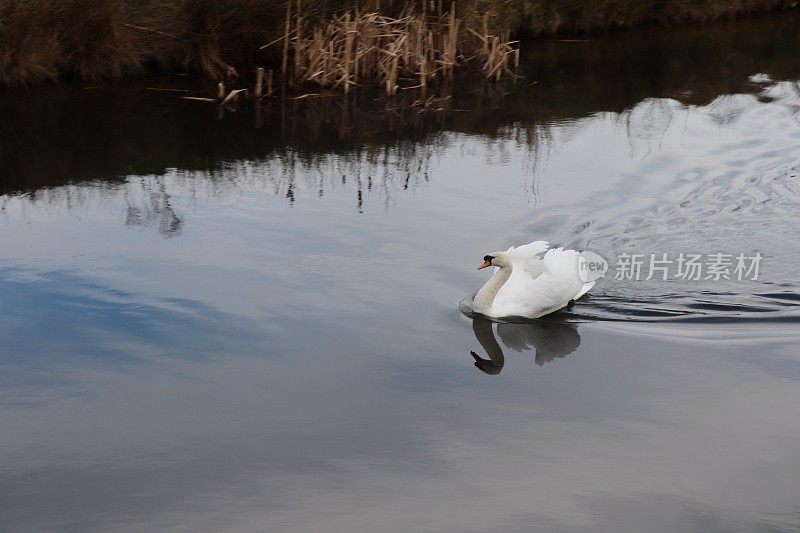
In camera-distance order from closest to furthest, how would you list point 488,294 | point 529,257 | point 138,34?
point 488,294
point 529,257
point 138,34

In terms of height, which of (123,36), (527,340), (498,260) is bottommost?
(527,340)

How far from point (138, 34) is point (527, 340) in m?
9.35

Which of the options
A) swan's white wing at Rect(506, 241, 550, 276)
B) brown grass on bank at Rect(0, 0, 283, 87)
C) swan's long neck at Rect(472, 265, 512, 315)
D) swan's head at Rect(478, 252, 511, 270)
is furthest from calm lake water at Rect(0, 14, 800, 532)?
brown grass on bank at Rect(0, 0, 283, 87)

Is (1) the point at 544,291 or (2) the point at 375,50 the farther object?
(2) the point at 375,50

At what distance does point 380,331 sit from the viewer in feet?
23.5

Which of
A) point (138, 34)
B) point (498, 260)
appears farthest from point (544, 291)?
point (138, 34)

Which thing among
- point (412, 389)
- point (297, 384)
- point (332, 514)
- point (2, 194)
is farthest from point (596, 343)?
point (2, 194)

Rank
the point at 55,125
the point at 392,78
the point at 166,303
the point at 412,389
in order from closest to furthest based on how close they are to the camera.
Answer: the point at 412,389 < the point at 166,303 < the point at 55,125 < the point at 392,78

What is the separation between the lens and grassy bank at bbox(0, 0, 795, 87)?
13.8 metres

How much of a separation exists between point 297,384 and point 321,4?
943cm

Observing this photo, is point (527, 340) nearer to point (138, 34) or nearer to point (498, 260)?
point (498, 260)

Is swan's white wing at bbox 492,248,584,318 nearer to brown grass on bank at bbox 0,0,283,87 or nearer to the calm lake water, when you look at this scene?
the calm lake water

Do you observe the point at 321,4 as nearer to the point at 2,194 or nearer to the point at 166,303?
the point at 2,194

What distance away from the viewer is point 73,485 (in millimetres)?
5398
